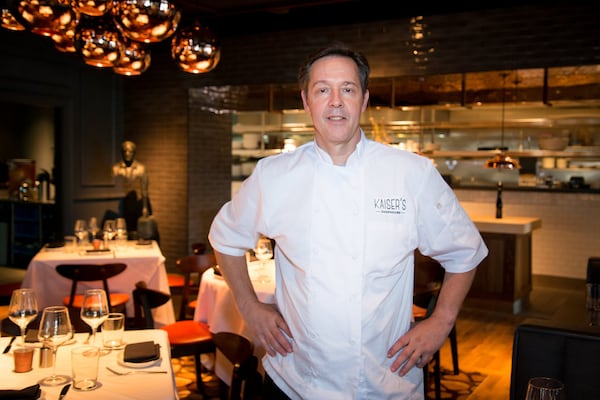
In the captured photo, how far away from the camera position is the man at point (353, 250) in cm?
183

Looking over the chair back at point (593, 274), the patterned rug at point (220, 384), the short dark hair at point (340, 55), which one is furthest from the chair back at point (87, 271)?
the chair back at point (593, 274)

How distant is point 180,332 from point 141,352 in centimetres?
183

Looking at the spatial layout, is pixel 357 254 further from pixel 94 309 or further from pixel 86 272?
pixel 86 272

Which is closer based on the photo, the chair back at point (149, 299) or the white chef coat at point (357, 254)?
the white chef coat at point (357, 254)

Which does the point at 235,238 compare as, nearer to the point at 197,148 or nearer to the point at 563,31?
the point at 563,31

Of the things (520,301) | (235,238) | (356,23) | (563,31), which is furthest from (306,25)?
(235,238)

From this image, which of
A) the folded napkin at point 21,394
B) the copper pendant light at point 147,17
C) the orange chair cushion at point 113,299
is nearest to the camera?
the folded napkin at point 21,394

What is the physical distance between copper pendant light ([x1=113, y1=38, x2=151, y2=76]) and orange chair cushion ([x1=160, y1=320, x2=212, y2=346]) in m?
1.92

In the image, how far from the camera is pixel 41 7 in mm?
3289

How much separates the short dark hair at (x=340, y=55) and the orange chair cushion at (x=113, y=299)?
369 cm

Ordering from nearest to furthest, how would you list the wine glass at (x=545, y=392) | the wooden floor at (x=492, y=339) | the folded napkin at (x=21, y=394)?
the wine glass at (x=545, y=392) < the folded napkin at (x=21, y=394) < the wooden floor at (x=492, y=339)

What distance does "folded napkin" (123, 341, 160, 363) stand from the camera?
2488 millimetres

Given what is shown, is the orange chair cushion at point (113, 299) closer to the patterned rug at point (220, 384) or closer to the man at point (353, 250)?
the patterned rug at point (220, 384)

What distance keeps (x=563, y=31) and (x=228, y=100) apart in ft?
15.4
